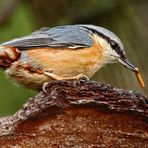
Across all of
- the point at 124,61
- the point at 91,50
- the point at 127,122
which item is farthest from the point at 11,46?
the point at 127,122

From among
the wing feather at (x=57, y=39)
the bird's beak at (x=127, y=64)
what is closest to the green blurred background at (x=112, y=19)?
the bird's beak at (x=127, y=64)

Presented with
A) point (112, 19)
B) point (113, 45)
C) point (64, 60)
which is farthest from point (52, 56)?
point (112, 19)

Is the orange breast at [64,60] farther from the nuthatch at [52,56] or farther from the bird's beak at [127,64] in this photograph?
the bird's beak at [127,64]

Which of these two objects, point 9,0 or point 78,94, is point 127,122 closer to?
point 78,94

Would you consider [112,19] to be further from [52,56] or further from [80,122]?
[80,122]

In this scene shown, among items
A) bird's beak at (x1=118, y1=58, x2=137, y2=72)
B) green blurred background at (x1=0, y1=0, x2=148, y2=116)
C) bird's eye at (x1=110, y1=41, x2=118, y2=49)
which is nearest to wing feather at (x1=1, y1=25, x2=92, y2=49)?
bird's eye at (x1=110, y1=41, x2=118, y2=49)

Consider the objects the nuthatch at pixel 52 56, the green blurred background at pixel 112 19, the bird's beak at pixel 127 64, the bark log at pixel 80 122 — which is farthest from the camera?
the green blurred background at pixel 112 19
